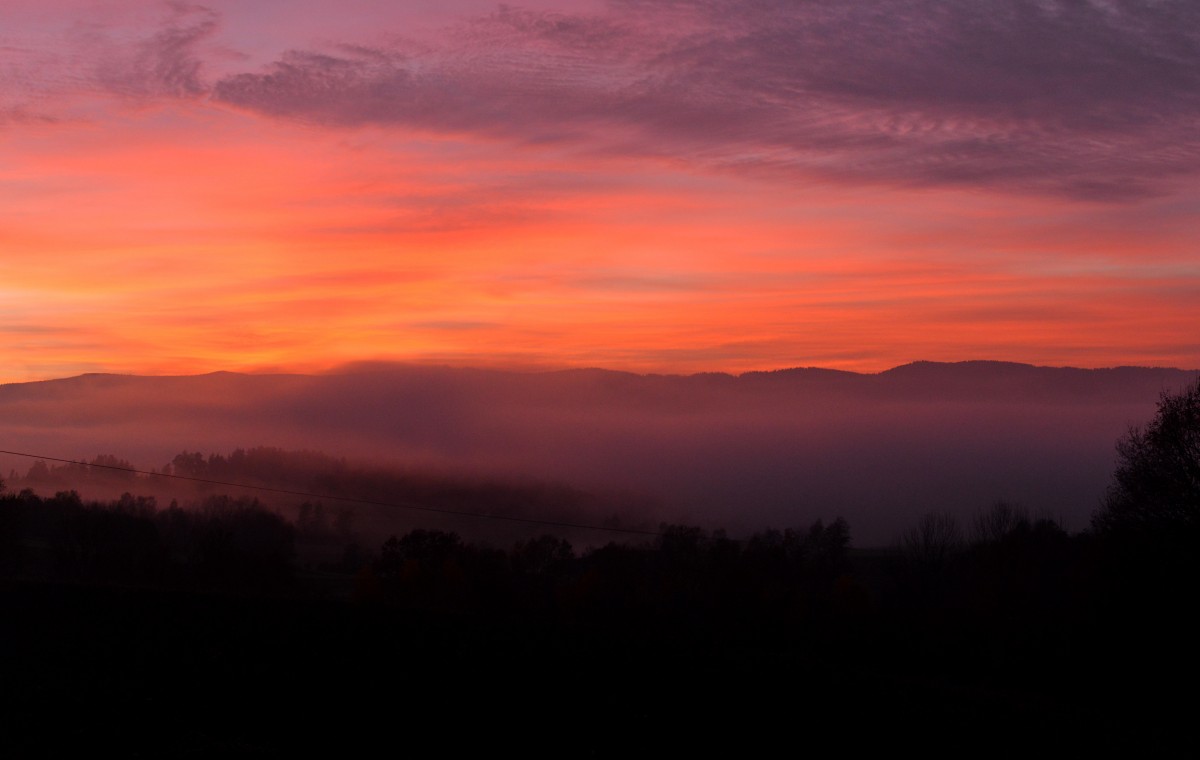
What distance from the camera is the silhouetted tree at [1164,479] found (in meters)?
36.7

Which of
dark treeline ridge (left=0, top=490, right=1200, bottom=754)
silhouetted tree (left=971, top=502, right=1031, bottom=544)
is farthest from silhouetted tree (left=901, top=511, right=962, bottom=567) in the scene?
Answer: dark treeline ridge (left=0, top=490, right=1200, bottom=754)

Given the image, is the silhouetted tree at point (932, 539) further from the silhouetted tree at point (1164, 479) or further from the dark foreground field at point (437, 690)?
the dark foreground field at point (437, 690)

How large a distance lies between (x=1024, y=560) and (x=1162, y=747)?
65.1m

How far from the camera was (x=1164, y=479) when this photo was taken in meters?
37.6

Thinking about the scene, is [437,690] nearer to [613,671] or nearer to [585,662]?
[585,662]

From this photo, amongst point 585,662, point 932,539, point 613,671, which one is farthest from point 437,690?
point 932,539

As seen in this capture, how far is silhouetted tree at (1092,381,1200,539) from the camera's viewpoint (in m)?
36.7

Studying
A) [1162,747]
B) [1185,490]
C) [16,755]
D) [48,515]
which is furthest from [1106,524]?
[48,515]

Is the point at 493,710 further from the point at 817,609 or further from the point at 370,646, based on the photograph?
the point at 817,609

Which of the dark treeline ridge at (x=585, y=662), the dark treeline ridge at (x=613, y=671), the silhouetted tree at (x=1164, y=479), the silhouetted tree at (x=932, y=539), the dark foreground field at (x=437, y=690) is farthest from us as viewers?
the silhouetted tree at (x=932, y=539)

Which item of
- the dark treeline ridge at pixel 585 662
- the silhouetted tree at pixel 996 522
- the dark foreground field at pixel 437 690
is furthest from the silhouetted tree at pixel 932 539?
the dark foreground field at pixel 437 690

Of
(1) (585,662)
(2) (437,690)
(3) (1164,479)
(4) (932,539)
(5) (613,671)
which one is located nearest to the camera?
(2) (437,690)

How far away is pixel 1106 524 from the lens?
134ft

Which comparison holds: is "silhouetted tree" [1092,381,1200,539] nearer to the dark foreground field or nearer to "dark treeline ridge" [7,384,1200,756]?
"dark treeline ridge" [7,384,1200,756]
